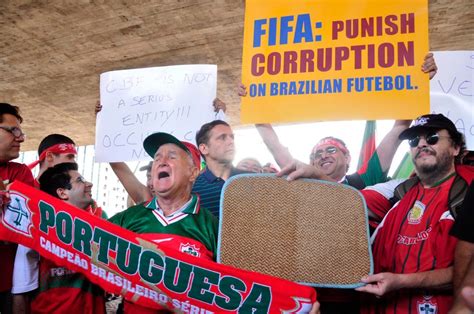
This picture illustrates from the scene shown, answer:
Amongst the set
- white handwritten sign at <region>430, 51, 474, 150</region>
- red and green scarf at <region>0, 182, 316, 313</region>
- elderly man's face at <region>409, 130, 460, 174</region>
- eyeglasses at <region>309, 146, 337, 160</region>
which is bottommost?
red and green scarf at <region>0, 182, 316, 313</region>

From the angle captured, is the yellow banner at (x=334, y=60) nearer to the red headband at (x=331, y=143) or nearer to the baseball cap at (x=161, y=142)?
the baseball cap at (x=161, y=142)

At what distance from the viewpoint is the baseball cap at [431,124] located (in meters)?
2.07

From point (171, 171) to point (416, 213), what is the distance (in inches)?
47.3

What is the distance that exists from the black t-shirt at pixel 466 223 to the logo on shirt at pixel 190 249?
1055 mm

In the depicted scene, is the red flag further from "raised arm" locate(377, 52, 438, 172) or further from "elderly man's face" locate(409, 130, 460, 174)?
"elderly man's face" locate(409, 130, 460, 174)

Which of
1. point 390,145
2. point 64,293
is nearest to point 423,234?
point 390,145

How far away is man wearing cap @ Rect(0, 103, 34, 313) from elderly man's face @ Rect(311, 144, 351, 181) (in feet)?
6.78

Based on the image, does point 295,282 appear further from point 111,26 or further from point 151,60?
point 151,60

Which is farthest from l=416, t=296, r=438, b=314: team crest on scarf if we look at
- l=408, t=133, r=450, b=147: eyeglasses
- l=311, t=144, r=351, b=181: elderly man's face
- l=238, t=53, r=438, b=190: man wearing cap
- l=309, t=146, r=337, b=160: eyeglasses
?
l=309, t=146, r=337, b=160: eyeglasses

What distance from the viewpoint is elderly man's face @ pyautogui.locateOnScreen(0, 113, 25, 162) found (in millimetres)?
2644

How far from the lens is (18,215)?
83.2 inches

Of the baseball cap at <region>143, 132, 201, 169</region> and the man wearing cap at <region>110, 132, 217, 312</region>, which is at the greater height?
the baseball cap at <region>143, 132, 201, 169</region>

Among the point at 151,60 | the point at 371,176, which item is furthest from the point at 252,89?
the point at 151,60

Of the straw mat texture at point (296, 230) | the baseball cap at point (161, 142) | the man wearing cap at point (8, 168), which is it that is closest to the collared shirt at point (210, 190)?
the baseball cap at point (161, 142)
